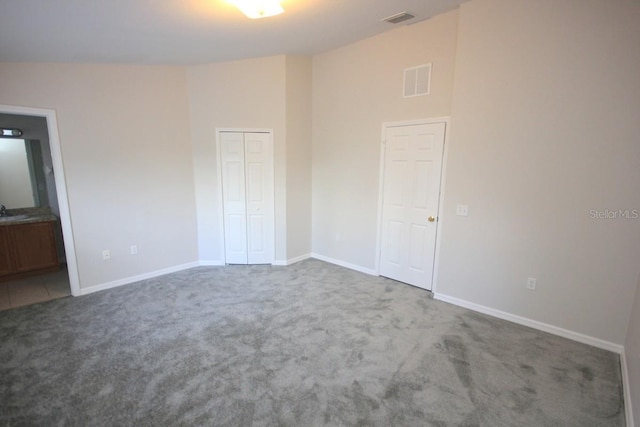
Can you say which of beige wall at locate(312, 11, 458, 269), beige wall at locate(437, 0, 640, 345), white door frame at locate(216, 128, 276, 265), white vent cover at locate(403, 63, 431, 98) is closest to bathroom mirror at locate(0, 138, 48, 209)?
white door frame at locate(216, 128, 276, 265)

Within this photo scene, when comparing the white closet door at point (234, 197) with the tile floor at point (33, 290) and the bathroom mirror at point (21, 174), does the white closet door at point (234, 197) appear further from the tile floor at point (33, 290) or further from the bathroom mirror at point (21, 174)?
the bathroom mirror at point (21, 174)

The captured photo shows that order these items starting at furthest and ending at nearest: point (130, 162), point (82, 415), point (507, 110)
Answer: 1. point (130, 162)
2. point (507, 110)
3. point (82, 415)

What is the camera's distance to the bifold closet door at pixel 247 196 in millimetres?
4418

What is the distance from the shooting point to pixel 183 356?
2.49 m

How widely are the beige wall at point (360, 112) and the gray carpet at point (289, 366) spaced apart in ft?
4.16

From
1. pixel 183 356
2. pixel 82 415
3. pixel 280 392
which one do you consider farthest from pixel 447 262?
pixel 82 415

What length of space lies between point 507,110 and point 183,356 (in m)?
3.60

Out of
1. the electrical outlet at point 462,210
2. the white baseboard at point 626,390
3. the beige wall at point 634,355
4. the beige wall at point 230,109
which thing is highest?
the beige wall at point 230,109

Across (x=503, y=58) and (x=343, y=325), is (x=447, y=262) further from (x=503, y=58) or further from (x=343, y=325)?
(x=503, y=58)

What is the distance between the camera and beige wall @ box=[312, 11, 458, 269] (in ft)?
11.0

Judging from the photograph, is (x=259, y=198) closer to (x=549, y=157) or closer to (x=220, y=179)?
(x=220, y=179)

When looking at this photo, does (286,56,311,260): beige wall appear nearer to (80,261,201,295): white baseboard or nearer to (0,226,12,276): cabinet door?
(80,261,201,295): white baseboard

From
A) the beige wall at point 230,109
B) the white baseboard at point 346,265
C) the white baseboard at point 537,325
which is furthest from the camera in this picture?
the white baseboard at point 346,265

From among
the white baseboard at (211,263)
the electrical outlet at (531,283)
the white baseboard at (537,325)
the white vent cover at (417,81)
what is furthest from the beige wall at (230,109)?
the electrical outlet at (531,283)
